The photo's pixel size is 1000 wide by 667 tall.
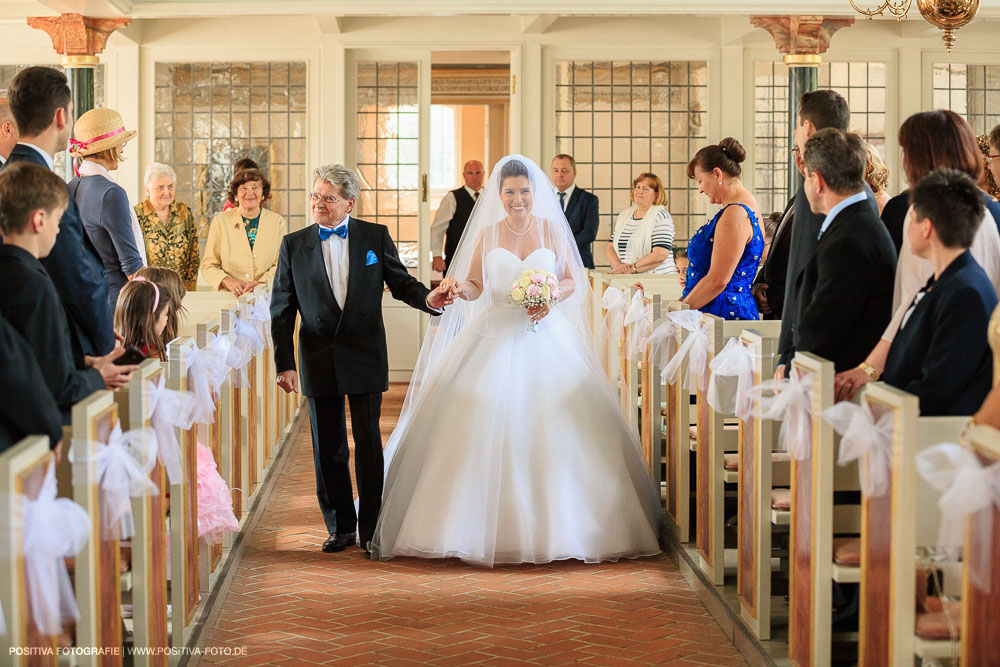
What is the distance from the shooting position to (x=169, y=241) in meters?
7.73

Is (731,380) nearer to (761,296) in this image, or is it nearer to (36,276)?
(761,296)

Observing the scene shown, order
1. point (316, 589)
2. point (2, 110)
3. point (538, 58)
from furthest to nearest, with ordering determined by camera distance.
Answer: point (538, 58), point (316, 589), point (2, 110)

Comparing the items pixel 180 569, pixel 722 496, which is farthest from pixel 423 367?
pixel 180 569

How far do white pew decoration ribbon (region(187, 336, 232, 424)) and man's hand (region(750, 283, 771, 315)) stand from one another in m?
2.63

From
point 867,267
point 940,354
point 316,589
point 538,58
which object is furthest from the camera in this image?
point 538,58

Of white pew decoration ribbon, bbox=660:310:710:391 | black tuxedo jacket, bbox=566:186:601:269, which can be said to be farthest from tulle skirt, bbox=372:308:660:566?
black tuxedo jacket, bbox=566:186:601:269

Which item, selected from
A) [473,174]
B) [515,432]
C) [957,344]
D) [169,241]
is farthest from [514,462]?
[473,174]

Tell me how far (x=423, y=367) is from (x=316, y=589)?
51.5 inches

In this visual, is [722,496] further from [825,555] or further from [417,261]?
[417,261]

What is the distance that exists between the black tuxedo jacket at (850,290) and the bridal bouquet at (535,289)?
5.40 ft

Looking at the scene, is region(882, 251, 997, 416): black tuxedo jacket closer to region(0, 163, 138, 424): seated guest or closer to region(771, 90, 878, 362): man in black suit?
region(771, 90, 878, 362): man in black suit

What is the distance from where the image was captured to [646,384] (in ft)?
19.4

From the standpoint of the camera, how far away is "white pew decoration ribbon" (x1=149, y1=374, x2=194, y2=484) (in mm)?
3254

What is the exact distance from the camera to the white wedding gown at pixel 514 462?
4930 mm
